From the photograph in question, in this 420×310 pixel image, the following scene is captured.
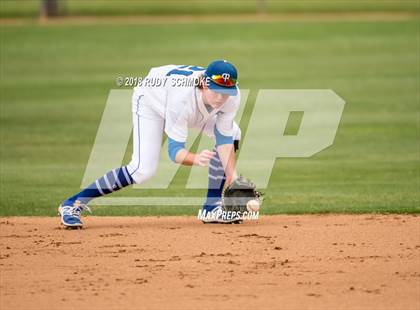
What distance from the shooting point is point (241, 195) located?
10773mm

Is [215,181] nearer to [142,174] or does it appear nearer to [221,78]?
[142,174]

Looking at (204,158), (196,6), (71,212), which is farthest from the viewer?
(196,6)

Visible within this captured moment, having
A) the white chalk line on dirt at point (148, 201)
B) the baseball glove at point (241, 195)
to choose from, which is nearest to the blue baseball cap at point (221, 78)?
the baseball glove at point (241, 195)

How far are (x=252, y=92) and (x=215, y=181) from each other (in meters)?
11.4

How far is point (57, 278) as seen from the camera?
29.2 feet

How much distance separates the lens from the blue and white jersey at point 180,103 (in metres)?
10.3

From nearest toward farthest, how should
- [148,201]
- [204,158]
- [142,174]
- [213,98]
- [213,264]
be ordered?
[213,264]
[204,158]
[213,98]
[142,174]
[148,201]

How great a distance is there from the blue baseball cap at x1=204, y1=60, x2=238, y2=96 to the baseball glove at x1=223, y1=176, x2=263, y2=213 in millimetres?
1010

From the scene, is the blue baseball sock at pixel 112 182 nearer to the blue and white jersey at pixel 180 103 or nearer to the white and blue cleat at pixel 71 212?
the white and blue cleat at pixel 71 212

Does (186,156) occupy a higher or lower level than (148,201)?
lower

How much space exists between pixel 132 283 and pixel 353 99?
13.2 meters

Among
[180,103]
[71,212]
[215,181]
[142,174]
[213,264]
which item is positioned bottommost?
[213,264]

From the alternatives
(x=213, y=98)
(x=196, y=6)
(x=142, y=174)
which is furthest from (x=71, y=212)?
(x=196, y=6)

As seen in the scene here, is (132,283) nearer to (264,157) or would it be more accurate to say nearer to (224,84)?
(224,84)
